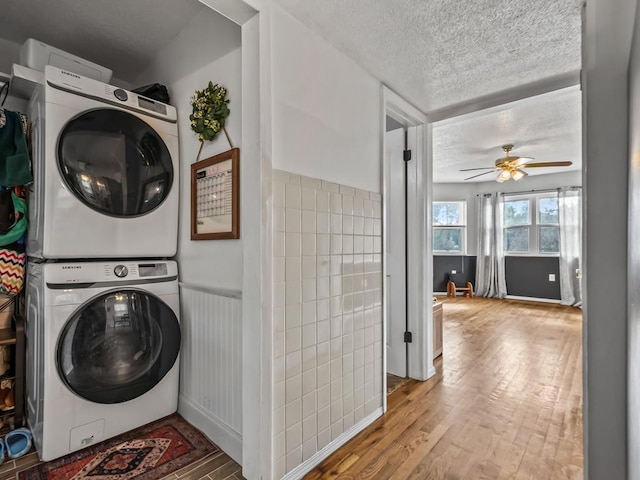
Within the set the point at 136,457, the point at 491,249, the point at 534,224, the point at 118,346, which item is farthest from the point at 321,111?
the point at 534,224

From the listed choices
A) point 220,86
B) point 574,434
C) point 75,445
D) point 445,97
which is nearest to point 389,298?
point 574,434

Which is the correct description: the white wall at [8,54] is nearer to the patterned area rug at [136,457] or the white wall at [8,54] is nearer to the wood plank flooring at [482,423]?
the patterned area rug at [136,457]

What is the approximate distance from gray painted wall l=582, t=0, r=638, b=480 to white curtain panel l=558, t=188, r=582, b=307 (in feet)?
19.0

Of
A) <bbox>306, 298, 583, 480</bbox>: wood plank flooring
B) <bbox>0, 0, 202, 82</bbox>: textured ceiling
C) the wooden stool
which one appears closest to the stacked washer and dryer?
<bbox>0, 0, 202, 82</bbox>: textured ceiling

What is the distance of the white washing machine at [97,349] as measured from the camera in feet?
5.15

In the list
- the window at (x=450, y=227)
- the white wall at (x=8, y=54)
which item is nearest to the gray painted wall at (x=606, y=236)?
the white wall at (x=8, y=54)

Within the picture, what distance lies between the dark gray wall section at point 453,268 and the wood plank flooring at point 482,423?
3.39 m

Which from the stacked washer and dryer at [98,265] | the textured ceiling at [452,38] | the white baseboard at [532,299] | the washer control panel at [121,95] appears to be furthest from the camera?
the white baseboard at [532,299]

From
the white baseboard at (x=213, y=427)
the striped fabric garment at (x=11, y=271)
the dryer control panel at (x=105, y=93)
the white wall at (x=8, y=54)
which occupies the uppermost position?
the white wall at (x=8, y=54)

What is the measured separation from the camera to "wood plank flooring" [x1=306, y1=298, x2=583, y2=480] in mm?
1593

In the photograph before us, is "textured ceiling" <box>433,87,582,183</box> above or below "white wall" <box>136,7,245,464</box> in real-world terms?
above

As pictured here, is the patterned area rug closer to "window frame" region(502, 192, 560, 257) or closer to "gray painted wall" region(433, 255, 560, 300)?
"gray painted wall" region(433, 255, 560, 300)

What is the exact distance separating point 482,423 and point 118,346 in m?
2.19

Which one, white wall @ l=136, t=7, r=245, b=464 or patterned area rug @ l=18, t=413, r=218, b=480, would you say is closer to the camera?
patterned area rug @ l=18, t=413, r=218, b=480
